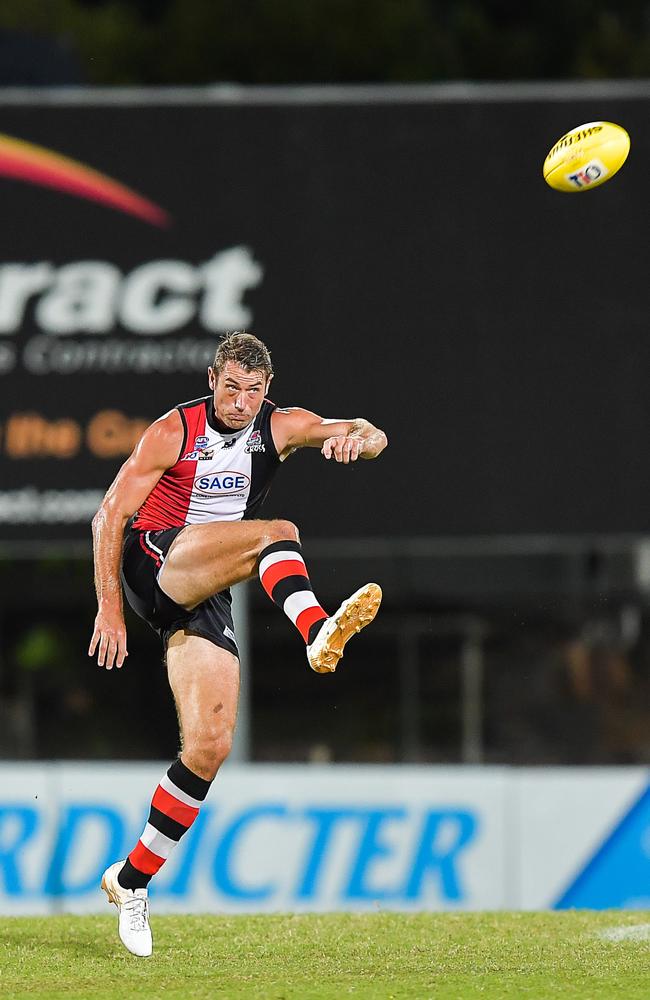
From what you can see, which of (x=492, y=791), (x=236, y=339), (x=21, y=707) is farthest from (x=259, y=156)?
(x=21, y=707)

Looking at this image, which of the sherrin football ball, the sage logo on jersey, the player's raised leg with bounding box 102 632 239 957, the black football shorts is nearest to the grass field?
the player's raised leg with bounding box 102 632 239 957

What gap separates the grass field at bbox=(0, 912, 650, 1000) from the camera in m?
7.33

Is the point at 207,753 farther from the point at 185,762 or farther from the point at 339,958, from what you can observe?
the point at 339,958

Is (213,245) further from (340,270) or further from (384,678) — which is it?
(384,678)

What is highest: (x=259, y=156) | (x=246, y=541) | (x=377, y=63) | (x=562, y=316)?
(x=377, y=63)

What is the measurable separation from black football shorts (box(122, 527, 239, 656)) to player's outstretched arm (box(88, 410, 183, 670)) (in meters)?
0.18

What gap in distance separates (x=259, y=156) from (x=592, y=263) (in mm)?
3068

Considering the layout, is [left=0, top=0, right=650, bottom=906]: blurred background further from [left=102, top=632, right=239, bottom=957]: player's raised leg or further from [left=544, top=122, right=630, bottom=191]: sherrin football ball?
[left=102, top=632, right=239, bottom=957]: player's raised leg

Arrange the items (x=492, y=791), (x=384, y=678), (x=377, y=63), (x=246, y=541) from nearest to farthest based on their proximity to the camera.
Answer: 1. (x=246, y=541)
2. (x=492, y=791)
3. (x=384, y=678)
4. (x=377, y=63)

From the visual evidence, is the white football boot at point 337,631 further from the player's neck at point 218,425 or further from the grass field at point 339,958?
the grass field at point 339,958

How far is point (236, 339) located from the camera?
26.7 feet

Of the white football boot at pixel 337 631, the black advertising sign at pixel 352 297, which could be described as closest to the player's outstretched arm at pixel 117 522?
the white football boot at pixel 337 631

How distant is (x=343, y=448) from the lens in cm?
765

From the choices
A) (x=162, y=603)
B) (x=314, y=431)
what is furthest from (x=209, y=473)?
(x=162, y=603)
